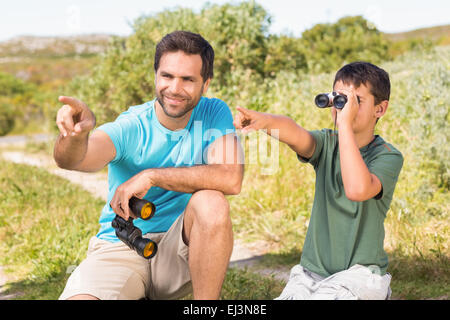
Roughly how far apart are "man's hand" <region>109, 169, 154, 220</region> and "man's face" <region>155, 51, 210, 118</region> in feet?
1.33

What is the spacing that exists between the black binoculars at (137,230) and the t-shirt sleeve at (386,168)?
1059mm

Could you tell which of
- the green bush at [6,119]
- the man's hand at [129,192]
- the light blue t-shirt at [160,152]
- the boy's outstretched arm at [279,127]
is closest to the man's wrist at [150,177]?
the man's hand at [129,192]

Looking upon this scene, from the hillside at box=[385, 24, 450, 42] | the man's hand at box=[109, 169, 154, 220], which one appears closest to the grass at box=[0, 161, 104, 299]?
the man's hand at box=[109, 169, 154, 220]

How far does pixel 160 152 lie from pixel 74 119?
0.62 m

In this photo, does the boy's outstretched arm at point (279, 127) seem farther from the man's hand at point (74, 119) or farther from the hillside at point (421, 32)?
the hillside at point (421, 32)

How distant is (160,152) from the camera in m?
2.63

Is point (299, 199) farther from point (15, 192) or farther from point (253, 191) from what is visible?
point (15, 192)

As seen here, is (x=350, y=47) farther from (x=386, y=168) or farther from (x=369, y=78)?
(x=386, y=168)

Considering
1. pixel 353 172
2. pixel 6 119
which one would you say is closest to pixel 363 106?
pixel 353 172

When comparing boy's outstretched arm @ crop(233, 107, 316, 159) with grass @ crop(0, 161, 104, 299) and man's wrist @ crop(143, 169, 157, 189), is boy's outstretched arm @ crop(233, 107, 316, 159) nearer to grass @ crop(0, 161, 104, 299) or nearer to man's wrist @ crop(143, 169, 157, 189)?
man's wrist @ crop(143, 169, 157, 189)

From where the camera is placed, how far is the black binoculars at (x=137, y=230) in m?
2.33

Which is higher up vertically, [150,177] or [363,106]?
[363,106]

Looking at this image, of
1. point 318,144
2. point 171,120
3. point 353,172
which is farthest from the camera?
point 171,120
